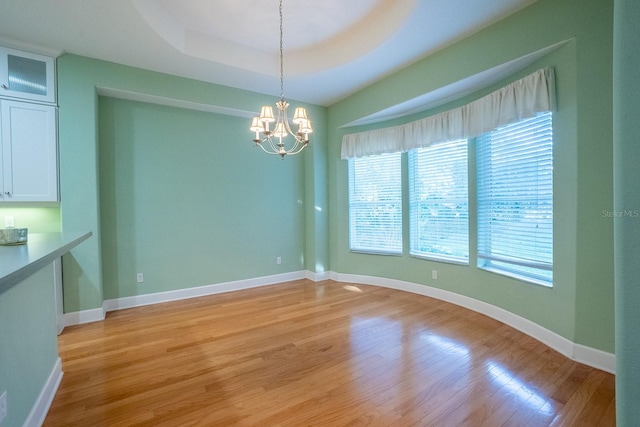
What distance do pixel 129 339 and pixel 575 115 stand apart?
4408 mm

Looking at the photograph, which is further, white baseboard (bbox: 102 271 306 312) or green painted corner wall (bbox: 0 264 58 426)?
white baseboard (bbox: 102 271 306 312)

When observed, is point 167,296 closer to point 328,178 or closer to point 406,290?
point 328,178

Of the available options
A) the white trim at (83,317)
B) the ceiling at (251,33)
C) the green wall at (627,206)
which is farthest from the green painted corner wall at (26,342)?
the green wall at (627,206)

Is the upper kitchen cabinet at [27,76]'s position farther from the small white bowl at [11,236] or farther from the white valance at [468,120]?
the white valance at [468,120]

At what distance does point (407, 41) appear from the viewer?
277 cm

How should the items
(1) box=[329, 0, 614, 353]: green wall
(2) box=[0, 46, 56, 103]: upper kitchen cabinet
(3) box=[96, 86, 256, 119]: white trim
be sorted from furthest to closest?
(3) box=[96, 86, 256, 119]: white trim, (2) box=[0, 46, 56, 103]: upper kitchen cabinet, (1) box=[329, 0, 614, 353]: green wall

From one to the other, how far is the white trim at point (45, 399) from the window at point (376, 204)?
11.9ft

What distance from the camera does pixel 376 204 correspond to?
4.31m

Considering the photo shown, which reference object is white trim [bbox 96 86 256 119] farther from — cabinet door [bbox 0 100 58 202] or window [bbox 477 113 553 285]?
window [bbox 477 113 553 285]

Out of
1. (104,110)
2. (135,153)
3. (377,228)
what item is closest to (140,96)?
(104,110)

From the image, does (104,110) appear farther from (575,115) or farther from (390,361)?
(575,115)

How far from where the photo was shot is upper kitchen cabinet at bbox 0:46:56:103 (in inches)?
102

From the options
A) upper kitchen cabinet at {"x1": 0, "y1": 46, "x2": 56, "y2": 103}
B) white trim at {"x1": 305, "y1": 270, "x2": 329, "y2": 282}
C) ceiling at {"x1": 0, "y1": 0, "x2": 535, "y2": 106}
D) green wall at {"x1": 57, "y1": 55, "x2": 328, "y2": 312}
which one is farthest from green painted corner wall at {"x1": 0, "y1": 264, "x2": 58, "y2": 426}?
white trim at {"x1": 305, "y1": 270, "x2": 329, "y2": 282}

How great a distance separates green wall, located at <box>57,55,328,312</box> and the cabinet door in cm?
9
